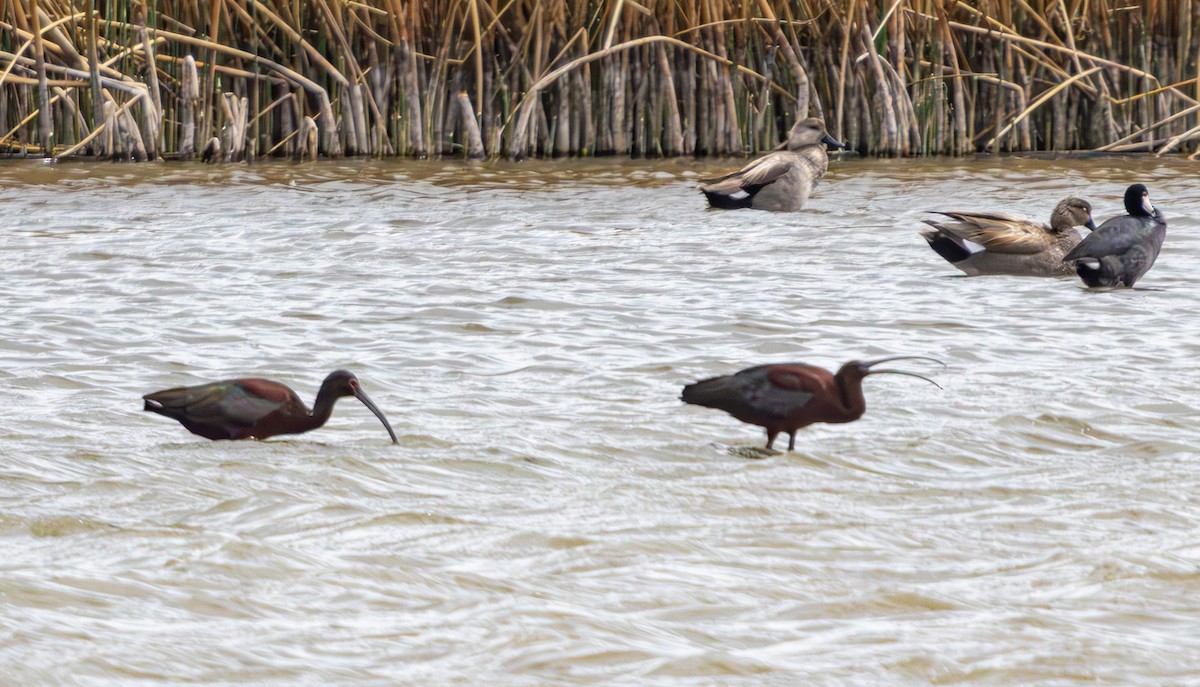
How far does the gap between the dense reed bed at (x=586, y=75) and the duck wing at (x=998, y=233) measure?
5.69 meters

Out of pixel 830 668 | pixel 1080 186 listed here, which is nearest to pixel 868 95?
pixel 1080 186

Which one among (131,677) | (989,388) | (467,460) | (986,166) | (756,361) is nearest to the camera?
(131,677)

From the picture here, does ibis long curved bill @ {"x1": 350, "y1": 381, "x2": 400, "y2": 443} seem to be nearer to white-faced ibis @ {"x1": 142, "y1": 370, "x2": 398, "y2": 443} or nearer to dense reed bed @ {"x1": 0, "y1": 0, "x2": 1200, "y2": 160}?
white-faced ibis @ {"x1": 142, "y1": 370, "x2": 398, "y2": 443}

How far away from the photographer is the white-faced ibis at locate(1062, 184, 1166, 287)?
8891 millimetres

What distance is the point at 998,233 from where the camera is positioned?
31.0 ft

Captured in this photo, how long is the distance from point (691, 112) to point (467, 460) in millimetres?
10919

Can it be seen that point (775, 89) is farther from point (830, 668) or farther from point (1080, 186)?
point (830, 668)

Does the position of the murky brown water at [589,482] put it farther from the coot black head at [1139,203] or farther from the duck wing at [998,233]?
the coot black head at [1139,203]

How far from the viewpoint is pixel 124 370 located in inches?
259

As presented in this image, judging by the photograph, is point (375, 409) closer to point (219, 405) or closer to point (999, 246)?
point (219, 405)

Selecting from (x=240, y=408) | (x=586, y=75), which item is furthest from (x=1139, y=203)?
(x=586, y=75)

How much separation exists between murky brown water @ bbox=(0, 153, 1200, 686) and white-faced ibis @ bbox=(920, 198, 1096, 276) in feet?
0.40

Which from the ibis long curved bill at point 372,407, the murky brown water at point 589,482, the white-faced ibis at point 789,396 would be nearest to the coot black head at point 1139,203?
the murky brown water at point 589,482

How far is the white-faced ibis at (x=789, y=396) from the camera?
5.35 metres
